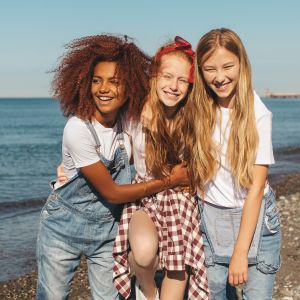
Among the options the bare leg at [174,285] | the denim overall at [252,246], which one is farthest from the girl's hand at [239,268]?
the bare leg at [174,285]

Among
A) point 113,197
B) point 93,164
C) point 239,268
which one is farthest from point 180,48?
point 239,268

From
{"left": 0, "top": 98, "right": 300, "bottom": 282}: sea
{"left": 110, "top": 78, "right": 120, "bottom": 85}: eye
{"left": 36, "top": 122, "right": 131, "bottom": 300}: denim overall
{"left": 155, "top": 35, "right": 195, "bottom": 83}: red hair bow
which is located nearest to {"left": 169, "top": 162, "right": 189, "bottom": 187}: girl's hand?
{"left": 36, "top": 122, "right": 131, "bottom": 300}: denim overall

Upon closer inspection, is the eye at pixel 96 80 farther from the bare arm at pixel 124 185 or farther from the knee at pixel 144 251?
the knee at pixel 144 251

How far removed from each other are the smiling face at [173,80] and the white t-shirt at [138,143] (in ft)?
1.01

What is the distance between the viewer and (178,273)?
4.62m

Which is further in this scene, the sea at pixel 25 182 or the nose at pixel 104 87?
the sea at pixel 25 182

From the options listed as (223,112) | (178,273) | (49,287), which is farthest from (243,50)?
(49,287)

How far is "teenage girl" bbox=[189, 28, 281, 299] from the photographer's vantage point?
3.96m

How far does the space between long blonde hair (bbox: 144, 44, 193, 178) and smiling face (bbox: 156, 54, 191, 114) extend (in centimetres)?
4

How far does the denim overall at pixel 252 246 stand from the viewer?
4.15 meters

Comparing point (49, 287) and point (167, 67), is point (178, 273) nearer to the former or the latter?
point (49, 287)

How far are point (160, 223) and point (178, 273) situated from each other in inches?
18.5

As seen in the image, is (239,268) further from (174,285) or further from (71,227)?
(71,227)

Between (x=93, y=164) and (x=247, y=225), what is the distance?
4.15ft
